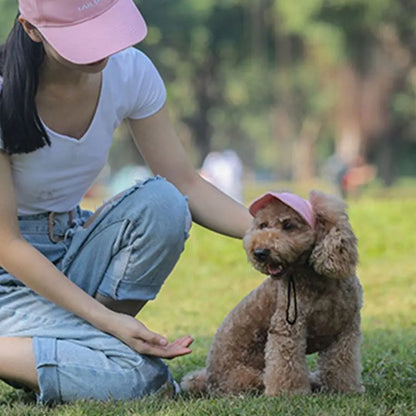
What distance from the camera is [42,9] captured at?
3.02 metres

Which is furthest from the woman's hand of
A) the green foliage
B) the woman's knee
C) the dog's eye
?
the green foliage

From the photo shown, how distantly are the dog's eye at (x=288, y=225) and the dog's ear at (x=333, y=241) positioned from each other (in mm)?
86

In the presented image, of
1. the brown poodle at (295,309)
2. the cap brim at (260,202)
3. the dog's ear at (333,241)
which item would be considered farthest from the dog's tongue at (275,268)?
the cap brim at (260,202)

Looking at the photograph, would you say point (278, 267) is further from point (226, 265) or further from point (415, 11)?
point (415, 11)

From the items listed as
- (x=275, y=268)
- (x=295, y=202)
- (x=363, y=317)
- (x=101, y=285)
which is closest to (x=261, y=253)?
(x=275, y=268)

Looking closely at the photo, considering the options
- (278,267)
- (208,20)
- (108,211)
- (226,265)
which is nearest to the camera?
(278,267)

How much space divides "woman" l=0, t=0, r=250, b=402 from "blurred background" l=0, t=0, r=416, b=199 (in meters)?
17.8

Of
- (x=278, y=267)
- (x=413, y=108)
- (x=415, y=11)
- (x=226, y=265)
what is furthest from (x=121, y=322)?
(x=413, y=108)

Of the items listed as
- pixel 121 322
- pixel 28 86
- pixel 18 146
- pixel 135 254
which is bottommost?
pixel 121 322

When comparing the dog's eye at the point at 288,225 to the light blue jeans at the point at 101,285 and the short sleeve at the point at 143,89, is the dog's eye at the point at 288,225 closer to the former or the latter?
the light blue jeans at the point at 101,285

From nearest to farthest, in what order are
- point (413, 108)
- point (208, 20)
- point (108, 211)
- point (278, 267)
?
point (278, 267) → point (108, 211) → point (208, 20) → point (413, 108)

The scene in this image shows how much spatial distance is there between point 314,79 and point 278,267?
42.4m

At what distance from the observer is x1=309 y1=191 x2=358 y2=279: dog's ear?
3.20 m

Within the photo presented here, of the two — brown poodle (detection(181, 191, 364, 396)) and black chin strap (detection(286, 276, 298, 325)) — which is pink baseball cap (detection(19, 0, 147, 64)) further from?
black chin strap (detection(286, 276, 298, 325))
